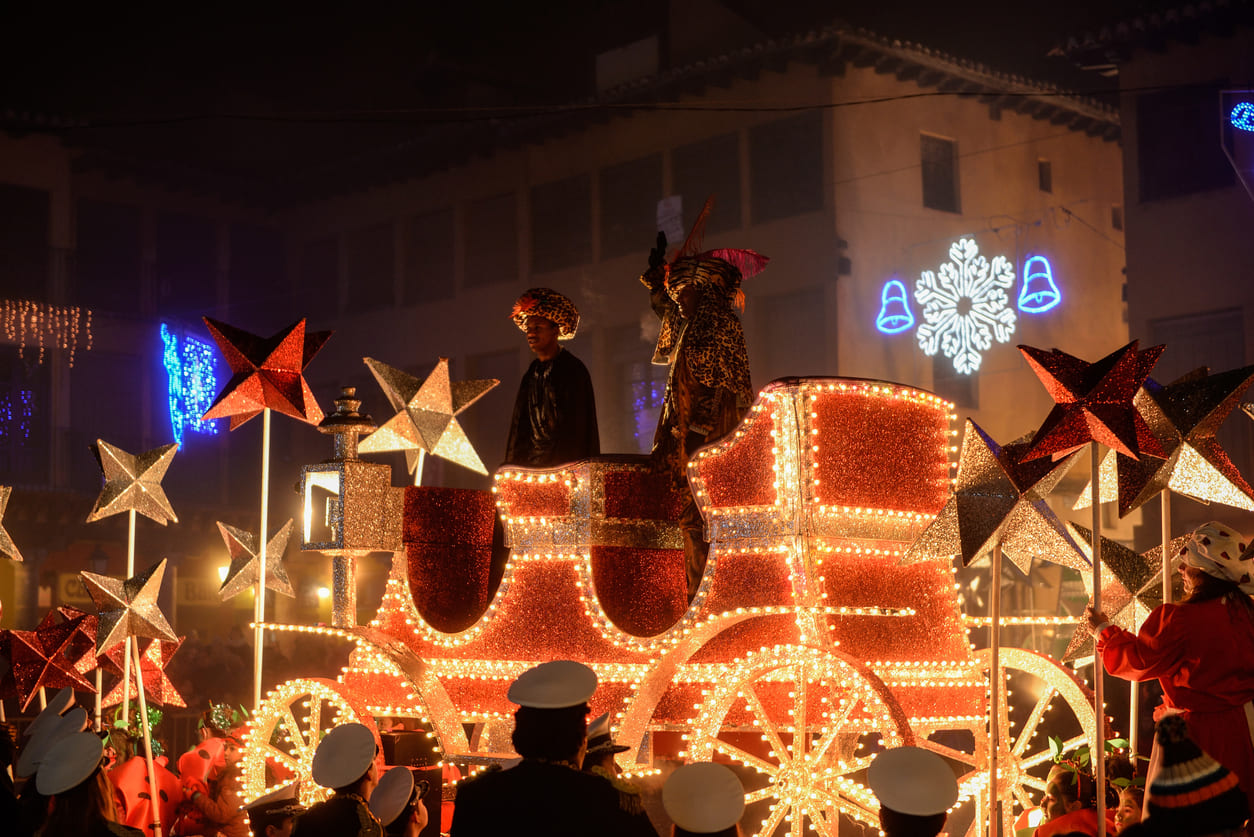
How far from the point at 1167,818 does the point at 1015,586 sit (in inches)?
563

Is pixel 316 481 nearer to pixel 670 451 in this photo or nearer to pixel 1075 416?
pixel 670 451

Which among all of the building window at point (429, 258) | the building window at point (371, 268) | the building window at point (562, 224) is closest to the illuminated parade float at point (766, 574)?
the building window at point (562, 224)

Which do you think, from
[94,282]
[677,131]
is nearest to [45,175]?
[94,282]

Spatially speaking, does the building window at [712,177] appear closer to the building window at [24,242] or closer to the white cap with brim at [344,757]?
the building window at [24,242]

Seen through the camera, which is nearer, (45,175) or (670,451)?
(670,451)

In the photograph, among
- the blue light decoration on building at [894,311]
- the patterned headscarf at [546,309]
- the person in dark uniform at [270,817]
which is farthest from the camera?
the blue light decoration on building at [894,311]

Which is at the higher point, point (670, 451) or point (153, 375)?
point (153, 375)

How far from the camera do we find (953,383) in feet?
65.8

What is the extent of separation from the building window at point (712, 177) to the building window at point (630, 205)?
42 cm

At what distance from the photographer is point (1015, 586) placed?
17.8 m

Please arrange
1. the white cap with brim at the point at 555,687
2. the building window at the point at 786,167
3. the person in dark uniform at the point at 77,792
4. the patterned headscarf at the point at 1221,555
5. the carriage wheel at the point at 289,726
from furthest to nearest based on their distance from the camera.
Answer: the building window at the point at 786,167 < the carriage wheel at the point at 289,726 < the patterned headscarf at the point at 1221,555 < the person in dark uniform at the point at 77,792 < the white cap with brim at the point at 555,687

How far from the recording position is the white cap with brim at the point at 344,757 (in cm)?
472

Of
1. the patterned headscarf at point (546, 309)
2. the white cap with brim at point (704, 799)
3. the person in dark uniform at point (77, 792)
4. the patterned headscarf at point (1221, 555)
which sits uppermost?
the patterned headscarf at point (546, 309)

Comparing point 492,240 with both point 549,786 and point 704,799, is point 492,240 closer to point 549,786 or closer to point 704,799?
point 704,799
